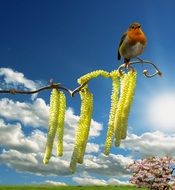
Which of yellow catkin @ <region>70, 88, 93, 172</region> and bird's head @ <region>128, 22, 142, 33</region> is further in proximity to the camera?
bird's head @ <region>128, 22, 142, 33</region>

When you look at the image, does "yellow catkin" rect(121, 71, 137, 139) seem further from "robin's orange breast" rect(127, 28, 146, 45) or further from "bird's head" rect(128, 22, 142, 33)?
"bird's head" rect(128, 22, 142, 33)

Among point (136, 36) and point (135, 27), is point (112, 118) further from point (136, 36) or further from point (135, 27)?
point (135, 27)

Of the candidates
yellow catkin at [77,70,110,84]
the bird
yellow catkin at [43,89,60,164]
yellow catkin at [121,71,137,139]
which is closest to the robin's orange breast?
the bird

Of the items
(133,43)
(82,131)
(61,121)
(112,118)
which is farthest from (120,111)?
(133,43)

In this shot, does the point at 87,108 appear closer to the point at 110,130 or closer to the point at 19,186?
the point at 110,130

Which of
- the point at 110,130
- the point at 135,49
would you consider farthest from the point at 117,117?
the point at 135,49

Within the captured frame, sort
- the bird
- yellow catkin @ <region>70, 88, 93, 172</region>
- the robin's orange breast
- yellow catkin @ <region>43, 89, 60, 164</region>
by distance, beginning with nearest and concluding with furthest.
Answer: yellow catkin @ <region>70, 88, 93, 172</region> → yellow catkin @ <region>43, 89, 60, 164</region> → the bird → the robin's orange breast
